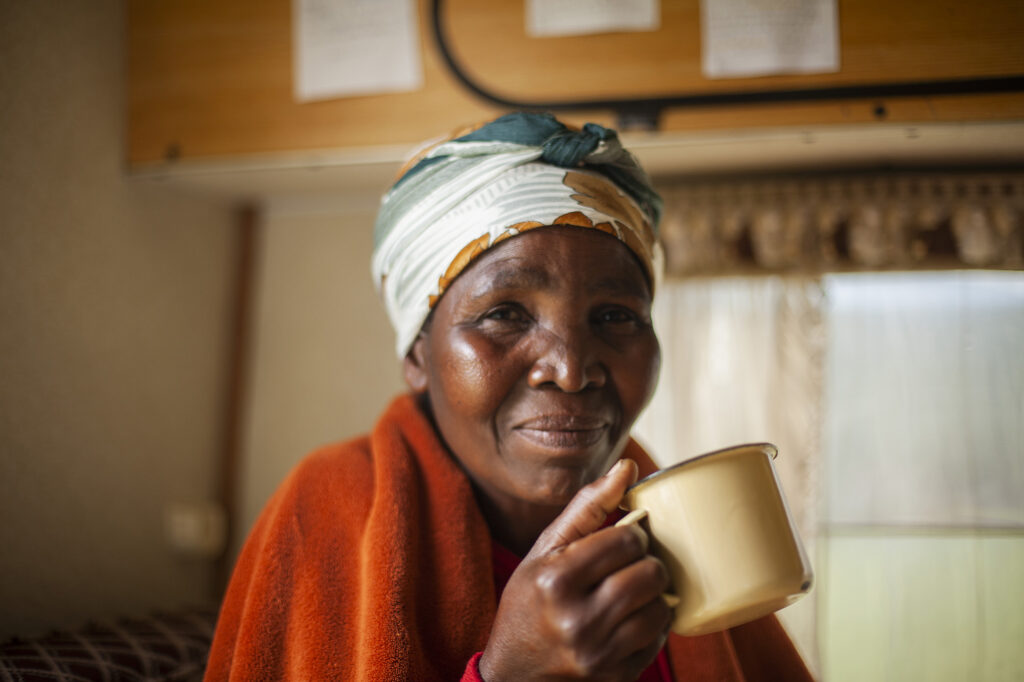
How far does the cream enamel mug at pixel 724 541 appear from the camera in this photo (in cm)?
55

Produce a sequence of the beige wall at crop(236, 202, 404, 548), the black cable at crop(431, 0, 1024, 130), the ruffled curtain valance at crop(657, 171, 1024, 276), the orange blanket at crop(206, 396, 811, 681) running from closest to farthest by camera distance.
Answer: the orange blanket at crop(206, 396, 811, 681) → the black cable at crop(431, 0, 1024, 130) → the ruffled curtain valance at crop(657, 171, 1024, 276) → the beige wall at crop(236, 202, 404, 548)

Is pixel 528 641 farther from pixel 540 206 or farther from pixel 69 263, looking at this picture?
pixel 69 263

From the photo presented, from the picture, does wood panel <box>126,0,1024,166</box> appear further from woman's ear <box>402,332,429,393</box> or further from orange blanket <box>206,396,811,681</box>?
orange blanket <box>206,396,811,681</box>

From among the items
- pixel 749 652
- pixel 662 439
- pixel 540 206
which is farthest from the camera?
pixel 662 439

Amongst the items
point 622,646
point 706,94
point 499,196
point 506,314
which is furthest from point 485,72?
point 622,646

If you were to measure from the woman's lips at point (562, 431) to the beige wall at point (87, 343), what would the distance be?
901mm

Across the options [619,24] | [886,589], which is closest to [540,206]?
[619,24]

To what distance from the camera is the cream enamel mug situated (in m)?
0.55

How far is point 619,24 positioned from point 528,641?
3.31 feet

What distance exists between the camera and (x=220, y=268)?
157cm

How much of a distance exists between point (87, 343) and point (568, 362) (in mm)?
965

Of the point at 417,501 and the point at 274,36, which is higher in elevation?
the point at 274,36

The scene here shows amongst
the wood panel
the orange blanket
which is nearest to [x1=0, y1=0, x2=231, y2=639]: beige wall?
the wood panel

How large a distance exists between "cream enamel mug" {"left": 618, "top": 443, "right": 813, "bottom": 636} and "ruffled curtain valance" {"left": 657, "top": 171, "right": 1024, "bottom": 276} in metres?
0.93
